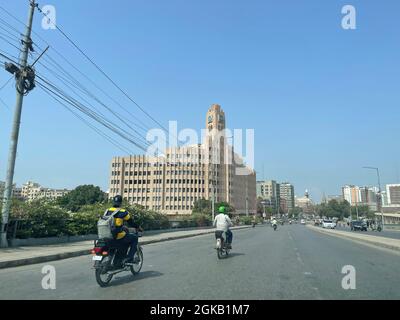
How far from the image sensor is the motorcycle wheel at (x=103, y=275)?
25.0ft

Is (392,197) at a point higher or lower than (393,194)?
lower

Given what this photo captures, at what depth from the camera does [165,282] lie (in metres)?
8.12

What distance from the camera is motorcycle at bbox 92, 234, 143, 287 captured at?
772 cm

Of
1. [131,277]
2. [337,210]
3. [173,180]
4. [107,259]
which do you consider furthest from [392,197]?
[107,259]

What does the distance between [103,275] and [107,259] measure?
13.9 inches

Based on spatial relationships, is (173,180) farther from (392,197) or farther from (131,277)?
(131,277)

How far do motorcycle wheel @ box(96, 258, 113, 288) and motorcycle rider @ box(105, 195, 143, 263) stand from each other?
62cm

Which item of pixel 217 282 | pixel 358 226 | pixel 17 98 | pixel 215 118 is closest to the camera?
pixel 217 282

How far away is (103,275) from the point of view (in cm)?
782

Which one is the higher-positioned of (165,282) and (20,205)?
(20,205)

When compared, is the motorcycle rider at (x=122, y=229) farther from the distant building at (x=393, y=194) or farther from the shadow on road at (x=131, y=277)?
the distant building at (x=393, y=194)

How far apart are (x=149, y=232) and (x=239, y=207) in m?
118
